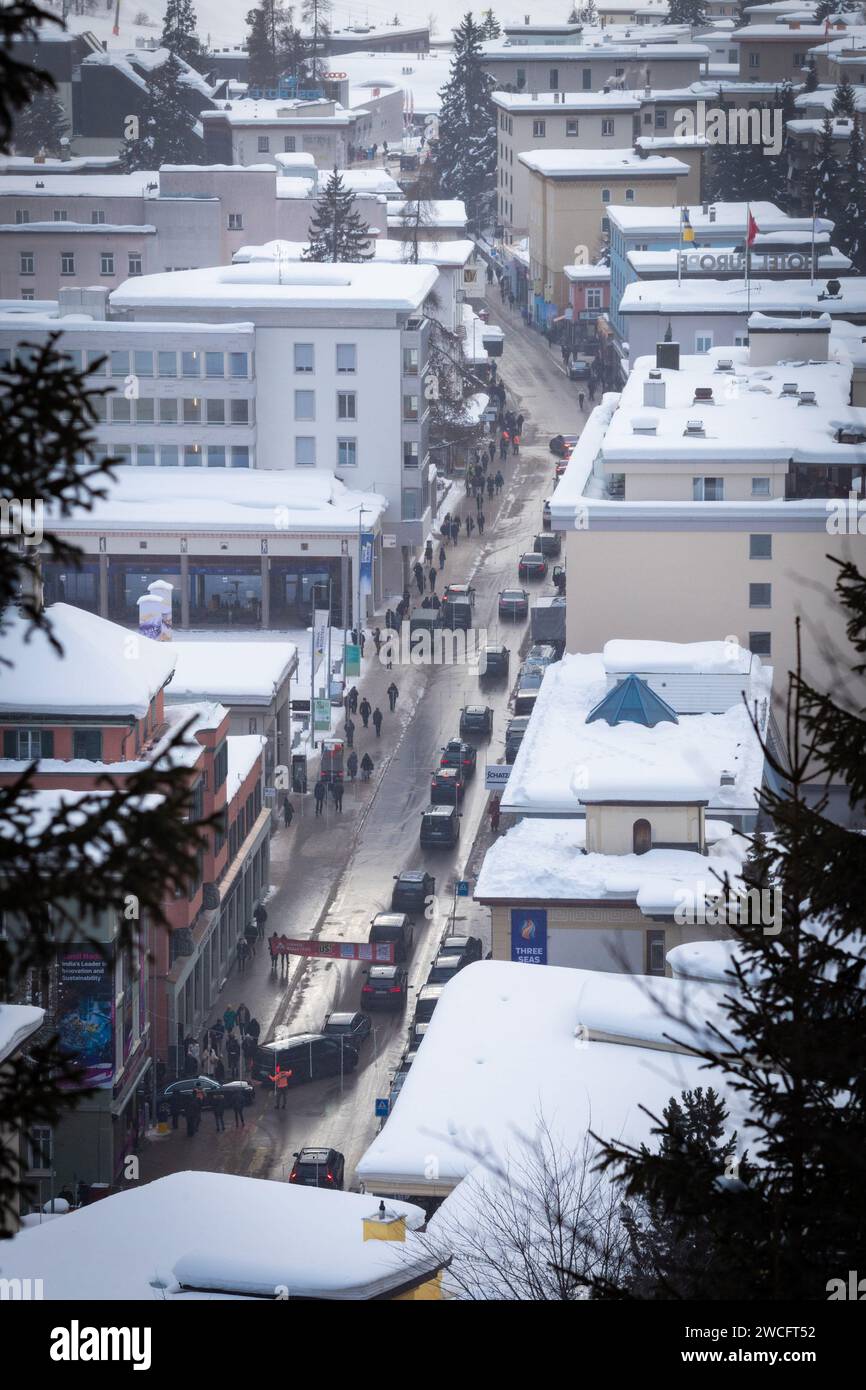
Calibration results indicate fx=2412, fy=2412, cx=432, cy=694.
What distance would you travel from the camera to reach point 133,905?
31.6 metres

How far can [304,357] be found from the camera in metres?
72.0

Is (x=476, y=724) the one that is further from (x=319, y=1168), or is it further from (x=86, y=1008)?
(x=319, y=1168)

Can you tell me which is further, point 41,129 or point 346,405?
point 41,129

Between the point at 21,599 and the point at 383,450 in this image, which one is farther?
the point at 383,450

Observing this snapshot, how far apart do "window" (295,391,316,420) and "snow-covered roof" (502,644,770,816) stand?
24.6m

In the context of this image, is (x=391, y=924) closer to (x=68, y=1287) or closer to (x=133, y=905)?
(x=133, y=905)

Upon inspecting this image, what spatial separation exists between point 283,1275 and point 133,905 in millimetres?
8641

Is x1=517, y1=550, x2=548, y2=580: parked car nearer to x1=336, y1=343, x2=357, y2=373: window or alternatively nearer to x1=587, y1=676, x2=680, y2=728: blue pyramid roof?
x1=336, y1=343, x2=357, y2=373: window

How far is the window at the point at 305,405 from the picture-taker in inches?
2840

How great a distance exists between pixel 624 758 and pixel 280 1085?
917 centimetres

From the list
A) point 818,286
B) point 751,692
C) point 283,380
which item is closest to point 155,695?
point 751,692
